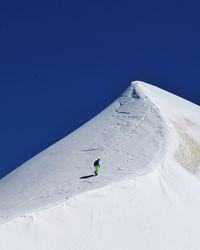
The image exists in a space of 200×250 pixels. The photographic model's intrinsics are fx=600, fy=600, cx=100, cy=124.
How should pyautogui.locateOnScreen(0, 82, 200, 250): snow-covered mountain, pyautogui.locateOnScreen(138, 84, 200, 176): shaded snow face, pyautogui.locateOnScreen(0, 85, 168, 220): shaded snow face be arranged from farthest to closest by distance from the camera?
pyautogui.locateOnScreen(138, 84, 200, 176): shaded snow face, pyautogui.locateOnScreen(0, 85, 168, 220): shaded snow face, pyautogui.locateOnScreen(0, 82, 200, 250): snow-covered mountain

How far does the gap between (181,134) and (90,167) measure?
7.93 metres

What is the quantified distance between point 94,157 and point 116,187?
8146 mm

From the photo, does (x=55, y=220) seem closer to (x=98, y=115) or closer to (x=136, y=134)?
(x=136, y=134)

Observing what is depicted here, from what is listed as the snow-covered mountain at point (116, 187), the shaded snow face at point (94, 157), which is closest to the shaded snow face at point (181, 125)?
the snow-covered mountain at point (116, 187)

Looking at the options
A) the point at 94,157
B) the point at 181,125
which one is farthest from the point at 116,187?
the point at 181,125

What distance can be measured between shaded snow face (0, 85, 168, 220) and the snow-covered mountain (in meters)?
0.06

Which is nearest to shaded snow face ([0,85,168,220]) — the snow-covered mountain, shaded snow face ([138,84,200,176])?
the snow-covered mountain

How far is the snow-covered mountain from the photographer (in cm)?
2236

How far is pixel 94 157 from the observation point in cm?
3441

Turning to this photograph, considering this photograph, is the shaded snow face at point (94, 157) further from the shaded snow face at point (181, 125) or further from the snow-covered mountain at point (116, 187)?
the shaded snow face at point (181, 125)

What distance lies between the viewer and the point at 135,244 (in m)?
22.7

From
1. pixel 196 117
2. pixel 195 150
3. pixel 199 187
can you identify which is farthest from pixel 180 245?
pixel 196 117

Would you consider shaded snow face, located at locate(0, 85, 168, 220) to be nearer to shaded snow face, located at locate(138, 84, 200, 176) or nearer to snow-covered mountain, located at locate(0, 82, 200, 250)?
snow-covered mountain, located at locate(0, 82, 200, 250)

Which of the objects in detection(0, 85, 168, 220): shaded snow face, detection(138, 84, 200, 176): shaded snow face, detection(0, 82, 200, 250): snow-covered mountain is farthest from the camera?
detection(138, 84, 200, 176): shaded snow face
